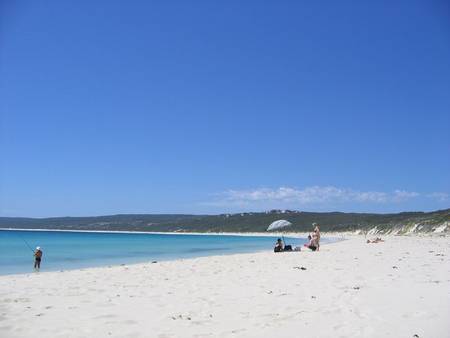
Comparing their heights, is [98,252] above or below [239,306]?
below

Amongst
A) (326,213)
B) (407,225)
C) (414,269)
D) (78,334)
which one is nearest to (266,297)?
(78,334)

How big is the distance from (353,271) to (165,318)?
7482 millimetres

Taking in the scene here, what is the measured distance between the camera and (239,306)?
834 centimetres

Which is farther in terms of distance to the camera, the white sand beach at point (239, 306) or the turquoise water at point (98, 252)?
the turquoise water at point (98, 252)

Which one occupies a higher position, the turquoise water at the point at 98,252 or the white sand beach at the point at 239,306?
the white sand beach at the point at 239,306

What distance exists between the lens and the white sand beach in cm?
658

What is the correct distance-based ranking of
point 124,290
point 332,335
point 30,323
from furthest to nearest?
point 124,290 → point 30,323 → point 332,335

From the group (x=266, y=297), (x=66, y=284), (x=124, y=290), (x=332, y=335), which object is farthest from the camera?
(x=66, y=284)

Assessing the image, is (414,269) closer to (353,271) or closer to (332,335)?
(353,271)

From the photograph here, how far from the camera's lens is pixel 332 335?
6.14 meters

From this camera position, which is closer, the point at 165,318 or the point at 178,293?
the point at 165,318

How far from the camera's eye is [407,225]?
56406 mm

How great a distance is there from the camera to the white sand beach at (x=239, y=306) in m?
6.58

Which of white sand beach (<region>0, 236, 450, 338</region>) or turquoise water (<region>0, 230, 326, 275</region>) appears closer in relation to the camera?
white sand beach (<region>0, 236, 450, 338</region>)
